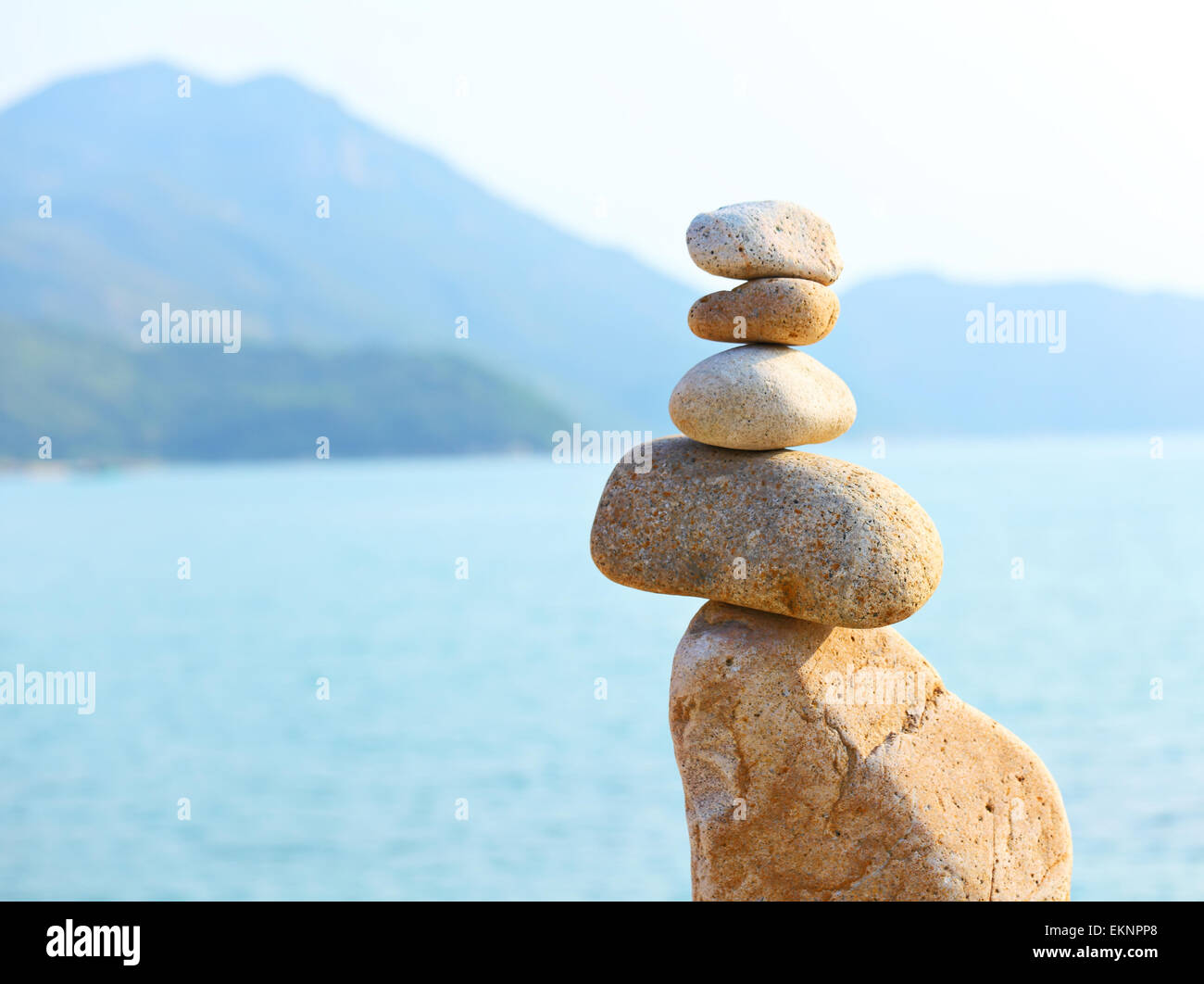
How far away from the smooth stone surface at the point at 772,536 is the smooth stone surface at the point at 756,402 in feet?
0.50

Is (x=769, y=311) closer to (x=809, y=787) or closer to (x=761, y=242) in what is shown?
(x=761, y=242)

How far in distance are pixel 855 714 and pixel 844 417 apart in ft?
5.56

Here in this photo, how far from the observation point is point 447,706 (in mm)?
38719

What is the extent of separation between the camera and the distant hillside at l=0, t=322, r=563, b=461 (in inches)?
5359

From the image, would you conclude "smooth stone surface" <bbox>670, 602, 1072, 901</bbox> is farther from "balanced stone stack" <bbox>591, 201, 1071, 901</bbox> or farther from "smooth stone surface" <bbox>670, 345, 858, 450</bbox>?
"smooth stone surface" <bbox>670, 345, 858, 450</bbox>

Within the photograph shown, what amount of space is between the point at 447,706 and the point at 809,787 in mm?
32521

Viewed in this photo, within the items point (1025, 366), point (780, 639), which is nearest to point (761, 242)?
point (780, 639)

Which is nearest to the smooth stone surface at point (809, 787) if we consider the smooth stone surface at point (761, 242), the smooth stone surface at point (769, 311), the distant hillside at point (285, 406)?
the smooth stone surface at point (769, 311)

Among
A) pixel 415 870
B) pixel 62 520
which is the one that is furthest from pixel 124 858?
pixel 62 520

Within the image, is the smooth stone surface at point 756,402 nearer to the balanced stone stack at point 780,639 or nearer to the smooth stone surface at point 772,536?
the balanced stone stack at point 780,639

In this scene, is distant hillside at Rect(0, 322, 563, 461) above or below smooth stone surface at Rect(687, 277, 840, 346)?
above

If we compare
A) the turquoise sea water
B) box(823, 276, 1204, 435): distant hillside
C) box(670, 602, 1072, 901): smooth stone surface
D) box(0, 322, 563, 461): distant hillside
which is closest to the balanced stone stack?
box(670, 602, 1072, 901): smooth stone surface

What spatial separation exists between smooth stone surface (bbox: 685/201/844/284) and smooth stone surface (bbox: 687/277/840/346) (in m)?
0.09

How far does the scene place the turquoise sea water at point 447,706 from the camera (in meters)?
25.4
